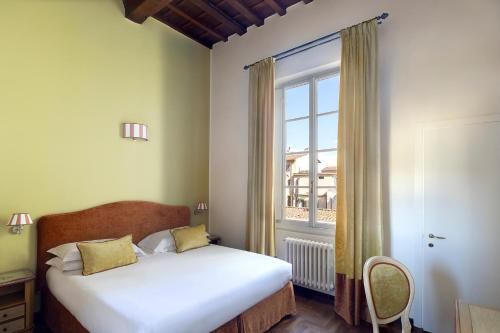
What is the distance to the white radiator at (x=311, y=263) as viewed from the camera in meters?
2.98

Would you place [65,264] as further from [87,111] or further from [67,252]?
[87,111]

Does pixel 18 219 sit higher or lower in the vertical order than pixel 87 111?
lower

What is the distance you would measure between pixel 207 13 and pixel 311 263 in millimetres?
3560

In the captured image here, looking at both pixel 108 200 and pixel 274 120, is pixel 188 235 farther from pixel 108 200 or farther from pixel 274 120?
pixel 274 120

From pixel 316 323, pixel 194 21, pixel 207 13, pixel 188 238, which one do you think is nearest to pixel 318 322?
pixel 316 323

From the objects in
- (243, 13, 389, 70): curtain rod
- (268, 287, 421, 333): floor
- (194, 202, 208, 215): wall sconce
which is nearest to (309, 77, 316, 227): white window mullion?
(243, 13, 389, 70): curtain rod

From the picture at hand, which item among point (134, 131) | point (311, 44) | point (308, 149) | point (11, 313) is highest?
point (311, 44)

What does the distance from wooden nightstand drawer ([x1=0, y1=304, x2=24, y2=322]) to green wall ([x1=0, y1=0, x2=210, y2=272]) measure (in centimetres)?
44

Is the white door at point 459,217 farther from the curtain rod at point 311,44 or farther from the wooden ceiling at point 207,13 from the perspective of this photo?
the wooden ceiling at point 207,13

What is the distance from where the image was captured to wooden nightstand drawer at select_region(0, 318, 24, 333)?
2119 millimetres

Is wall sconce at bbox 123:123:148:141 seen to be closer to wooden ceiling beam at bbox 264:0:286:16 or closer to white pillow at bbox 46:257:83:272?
white pillow at bbox 46:257:83:272

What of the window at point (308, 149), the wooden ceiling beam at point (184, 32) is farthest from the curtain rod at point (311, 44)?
the wooden ceiling beam at point (184, 32)

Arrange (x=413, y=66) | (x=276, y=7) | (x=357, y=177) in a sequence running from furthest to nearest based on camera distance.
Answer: (x=276, y=7)
(x=357, y=177)
(x=413, y=66)

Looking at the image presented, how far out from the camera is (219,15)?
3.52 m
